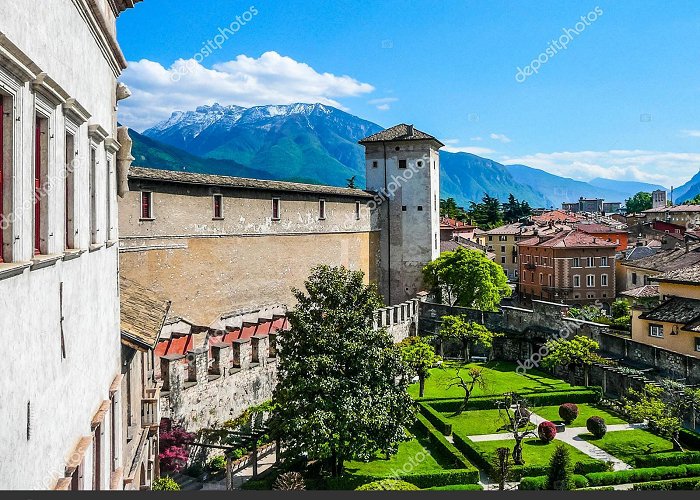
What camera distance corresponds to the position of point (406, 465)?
16.2 metres

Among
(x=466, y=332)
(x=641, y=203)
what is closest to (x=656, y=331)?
(x=466, y=332)

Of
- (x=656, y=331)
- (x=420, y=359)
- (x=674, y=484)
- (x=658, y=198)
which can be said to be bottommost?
(x=674, y=484)

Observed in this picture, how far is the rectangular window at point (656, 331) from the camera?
23922 millimetres

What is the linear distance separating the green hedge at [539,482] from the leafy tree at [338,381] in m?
2.94

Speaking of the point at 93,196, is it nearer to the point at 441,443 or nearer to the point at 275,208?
the point at 441,443

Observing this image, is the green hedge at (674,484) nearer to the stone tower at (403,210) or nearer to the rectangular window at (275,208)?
the rectangular window at (275,208)

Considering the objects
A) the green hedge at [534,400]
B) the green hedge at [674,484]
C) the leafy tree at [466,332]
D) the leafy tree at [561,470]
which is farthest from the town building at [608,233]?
the leafy tree at [561,470]

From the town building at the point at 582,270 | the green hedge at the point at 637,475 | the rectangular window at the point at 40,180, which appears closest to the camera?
the rectangular window at the point at 40,180

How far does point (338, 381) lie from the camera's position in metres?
14.1

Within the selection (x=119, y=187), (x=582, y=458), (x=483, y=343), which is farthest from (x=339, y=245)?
(x=119, y=187)

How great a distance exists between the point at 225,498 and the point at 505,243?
69.4 metres

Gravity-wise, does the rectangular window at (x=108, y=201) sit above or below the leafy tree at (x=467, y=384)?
above

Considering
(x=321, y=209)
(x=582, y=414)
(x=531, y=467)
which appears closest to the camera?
(x=531, y=467)

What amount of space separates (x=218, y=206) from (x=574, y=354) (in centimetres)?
1505
